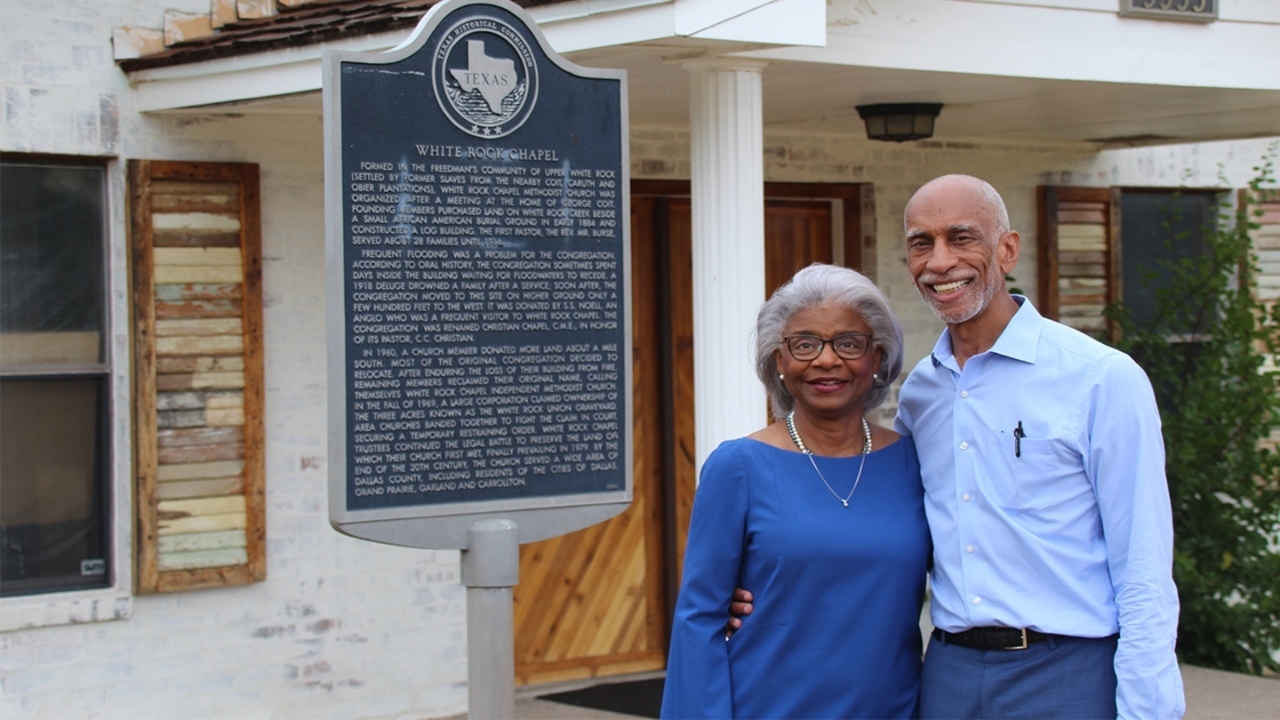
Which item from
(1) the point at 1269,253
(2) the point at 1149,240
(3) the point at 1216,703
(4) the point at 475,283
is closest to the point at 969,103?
(2) the point at 1149,240

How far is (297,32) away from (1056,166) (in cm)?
458

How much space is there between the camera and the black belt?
9.35 ft

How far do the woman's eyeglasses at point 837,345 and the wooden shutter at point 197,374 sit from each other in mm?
3469

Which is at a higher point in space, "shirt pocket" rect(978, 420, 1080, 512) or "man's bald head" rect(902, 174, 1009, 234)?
"man's bald head" rect(902, 174, 1009, 234)

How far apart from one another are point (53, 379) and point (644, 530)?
295 cm

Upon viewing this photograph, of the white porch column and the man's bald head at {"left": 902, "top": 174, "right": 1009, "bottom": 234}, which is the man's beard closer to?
the man's bald head at {"left": 902, "top": 174, "right": 1009, "bottom": 234}

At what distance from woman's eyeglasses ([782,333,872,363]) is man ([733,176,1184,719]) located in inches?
7.1

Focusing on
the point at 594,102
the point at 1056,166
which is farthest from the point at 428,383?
the point at 1056,166

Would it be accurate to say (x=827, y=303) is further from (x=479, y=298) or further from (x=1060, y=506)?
(x=479, y=298)

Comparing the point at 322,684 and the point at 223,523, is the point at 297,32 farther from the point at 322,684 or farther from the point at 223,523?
the point at 322,684

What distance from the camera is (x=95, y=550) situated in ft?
19.1

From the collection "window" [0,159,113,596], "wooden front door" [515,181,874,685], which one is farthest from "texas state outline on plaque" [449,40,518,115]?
"wooden front door" [515,181,874,685]

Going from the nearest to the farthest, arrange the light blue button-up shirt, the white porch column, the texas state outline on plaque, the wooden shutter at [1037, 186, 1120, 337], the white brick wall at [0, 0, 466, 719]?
the light blue button-up shirt → the texas state outline on plaque → the white porch column → the white brick wall at [0, 0, 466, 719] → the wooden shutter at [1037, 186, 1120, 337]

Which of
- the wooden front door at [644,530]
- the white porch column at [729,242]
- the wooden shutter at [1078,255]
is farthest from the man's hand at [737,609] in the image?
the wooden shutter at [1078,255]
